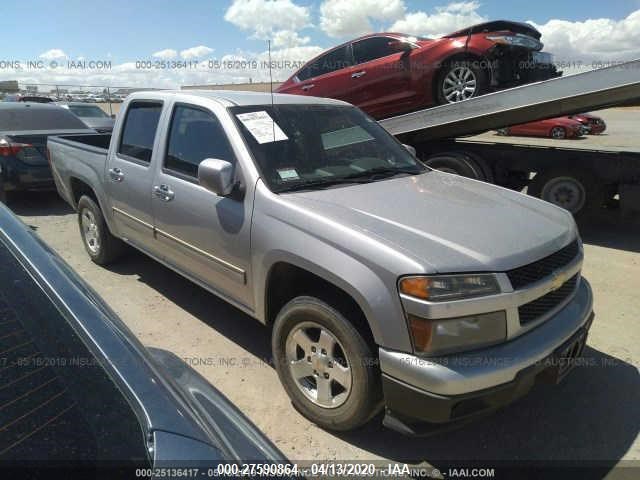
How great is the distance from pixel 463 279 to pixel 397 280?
11.5 inches

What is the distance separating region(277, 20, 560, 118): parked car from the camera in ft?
19.7

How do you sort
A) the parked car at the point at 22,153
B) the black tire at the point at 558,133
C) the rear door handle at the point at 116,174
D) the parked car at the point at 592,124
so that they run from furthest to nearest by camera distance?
1. the parked car at the point at 592,124
2. the black tire at the point at 558,133
3. the parked car at the point at 22,153
4. the rear door handle at the point at 116,174

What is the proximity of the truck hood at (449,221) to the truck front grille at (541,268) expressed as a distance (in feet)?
0.11

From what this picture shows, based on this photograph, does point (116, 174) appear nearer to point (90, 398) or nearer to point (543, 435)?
point (90, 398)

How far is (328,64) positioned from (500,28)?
2.88m

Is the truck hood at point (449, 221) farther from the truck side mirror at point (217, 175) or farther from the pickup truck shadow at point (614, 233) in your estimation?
the pickup truck shadow at point (614, 233)

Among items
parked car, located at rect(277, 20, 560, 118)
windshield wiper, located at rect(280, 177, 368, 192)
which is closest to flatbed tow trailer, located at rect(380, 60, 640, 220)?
parked car, located at rect(277, 20, 560, 118)

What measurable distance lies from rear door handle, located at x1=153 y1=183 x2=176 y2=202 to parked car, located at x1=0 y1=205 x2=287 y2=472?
1.66 meters

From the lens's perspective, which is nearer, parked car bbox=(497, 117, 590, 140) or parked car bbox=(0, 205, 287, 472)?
parked car bbox=(0, 205, 287, 472)

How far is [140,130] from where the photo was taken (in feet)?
13.1

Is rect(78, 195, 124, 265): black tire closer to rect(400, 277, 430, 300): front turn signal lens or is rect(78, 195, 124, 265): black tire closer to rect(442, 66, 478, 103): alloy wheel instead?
rect(400, 277, 430, 300): front turn signal lens

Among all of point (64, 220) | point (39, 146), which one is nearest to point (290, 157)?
point (64, 220)

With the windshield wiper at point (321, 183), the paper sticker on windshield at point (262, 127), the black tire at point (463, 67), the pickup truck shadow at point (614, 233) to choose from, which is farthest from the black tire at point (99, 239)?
the pickup truck shadow at point (614, 233)

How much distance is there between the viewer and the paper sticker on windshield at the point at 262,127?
9.92 feet
